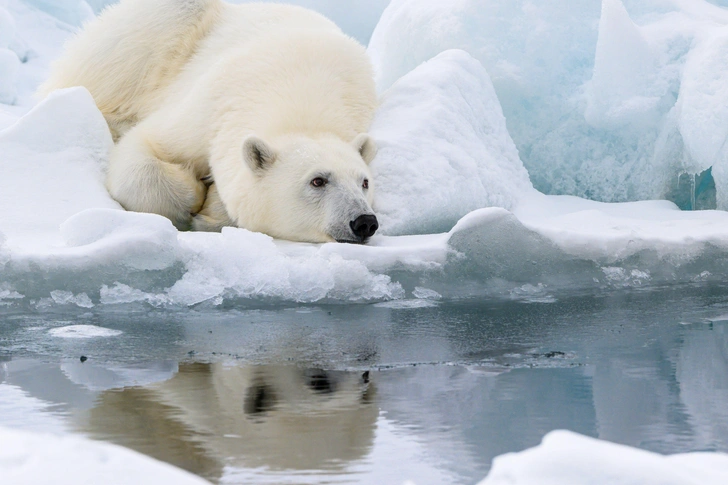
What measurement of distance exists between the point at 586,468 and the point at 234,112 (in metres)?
4.36

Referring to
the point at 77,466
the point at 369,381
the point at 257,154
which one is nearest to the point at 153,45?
the point at 257,154

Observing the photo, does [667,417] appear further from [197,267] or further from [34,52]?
[34,52]

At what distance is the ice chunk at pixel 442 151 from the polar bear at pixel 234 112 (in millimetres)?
162

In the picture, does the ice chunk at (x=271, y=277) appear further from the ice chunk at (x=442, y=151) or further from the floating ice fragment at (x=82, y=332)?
the ice chunk at (x=442, y=151)

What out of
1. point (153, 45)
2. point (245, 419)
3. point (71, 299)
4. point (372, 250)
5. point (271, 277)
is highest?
point (153, 45)

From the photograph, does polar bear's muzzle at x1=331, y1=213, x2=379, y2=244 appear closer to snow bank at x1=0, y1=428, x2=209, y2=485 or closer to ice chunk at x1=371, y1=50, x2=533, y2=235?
ice chunk at x1=371, y1=50, x2=533, y2=235

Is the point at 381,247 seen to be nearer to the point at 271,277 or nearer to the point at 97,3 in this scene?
the point at 271,277

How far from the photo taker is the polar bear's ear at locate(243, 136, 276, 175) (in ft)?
16.6

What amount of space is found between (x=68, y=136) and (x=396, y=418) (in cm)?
405

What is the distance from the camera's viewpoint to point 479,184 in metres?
5.45

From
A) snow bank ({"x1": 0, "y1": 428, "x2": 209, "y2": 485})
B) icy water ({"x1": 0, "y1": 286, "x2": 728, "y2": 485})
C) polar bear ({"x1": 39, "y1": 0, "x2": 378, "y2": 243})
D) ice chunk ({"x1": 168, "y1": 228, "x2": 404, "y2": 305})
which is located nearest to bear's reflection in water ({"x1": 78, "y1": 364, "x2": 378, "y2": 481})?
icy water ({"x1": 0, "y1": 286, "x2": 728, "y2": 485})

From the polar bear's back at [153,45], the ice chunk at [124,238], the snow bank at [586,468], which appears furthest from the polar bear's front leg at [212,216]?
the snow bank at [586,468]

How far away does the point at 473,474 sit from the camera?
2039mm

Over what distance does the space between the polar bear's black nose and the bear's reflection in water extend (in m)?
1.75
